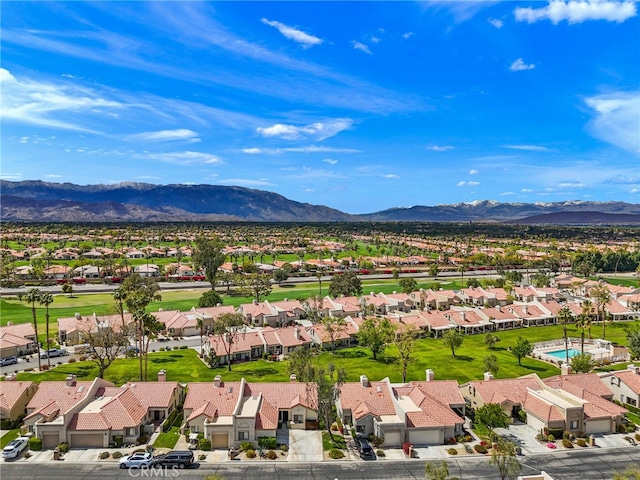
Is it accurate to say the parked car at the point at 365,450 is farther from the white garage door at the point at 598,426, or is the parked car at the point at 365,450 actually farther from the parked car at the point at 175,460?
the white garage door at the point at 598,426

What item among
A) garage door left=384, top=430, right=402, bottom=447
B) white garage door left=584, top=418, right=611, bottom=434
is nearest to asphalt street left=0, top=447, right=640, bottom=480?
garage door left=384, top=430, right=402, bottom=447

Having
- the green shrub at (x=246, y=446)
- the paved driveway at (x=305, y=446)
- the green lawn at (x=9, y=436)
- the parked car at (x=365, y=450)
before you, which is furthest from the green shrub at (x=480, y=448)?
the green lawn at (x=9, y=436)

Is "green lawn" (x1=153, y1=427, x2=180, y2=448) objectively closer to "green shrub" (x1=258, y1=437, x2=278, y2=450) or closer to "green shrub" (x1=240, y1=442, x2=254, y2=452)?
"green shrub" (x1=240, y1=442, x2=254, y2=452)

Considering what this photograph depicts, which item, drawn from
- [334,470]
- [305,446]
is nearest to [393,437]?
[334,470]

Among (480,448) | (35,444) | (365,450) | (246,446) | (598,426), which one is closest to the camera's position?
(35,444)

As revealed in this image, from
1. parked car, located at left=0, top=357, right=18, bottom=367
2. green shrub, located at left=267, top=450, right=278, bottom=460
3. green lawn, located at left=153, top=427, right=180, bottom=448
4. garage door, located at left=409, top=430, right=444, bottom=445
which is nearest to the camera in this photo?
green shrub, located at left=267, top=450, right=278, bottom=460

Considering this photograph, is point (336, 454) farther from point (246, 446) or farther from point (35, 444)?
point (35, 444)

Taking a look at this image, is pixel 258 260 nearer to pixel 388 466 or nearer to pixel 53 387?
pixel 53 387
